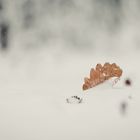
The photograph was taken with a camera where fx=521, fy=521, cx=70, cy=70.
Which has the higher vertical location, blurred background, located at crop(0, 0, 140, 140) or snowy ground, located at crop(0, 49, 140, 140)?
blurred background, located at crop(0, 0, 140, 140)

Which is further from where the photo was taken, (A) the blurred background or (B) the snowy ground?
(A) the blurred background

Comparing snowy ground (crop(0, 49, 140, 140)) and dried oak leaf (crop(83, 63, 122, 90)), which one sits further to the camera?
dried oak leaf (crop(83, 63, 122, 90))

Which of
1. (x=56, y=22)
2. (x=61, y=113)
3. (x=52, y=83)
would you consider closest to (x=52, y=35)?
(x=56, y=22)

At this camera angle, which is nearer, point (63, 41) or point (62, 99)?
point (62, 99)

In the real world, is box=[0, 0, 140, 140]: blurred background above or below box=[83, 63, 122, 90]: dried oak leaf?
above

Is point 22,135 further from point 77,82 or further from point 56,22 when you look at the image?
point 56,22

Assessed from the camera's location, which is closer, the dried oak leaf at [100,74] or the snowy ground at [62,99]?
the snowy ground at [62,99]

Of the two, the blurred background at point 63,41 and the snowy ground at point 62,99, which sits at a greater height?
the blurred background at point 63,41
